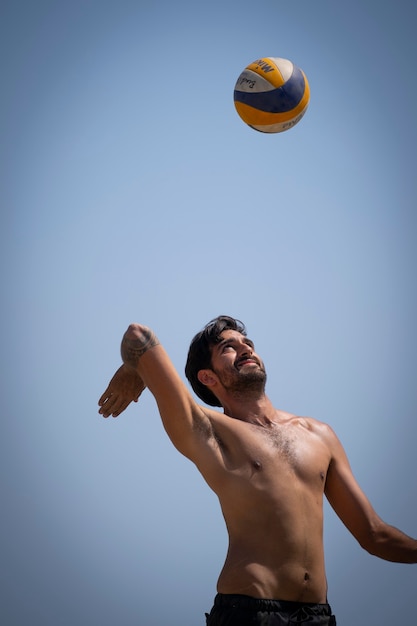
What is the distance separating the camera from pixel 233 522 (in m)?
4.89

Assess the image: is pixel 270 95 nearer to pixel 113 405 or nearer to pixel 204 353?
pixel 204 353

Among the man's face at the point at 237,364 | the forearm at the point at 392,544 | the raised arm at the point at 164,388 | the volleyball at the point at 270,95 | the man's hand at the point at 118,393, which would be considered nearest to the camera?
the raised arm at the point at 164,388

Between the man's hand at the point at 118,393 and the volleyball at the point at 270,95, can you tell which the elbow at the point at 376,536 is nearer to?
the man's hand at the point at 118,393

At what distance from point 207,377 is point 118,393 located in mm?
851

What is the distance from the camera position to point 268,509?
486 centimetres

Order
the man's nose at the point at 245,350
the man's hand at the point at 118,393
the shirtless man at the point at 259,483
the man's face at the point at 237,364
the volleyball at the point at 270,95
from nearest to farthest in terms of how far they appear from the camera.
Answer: the shirtless man at the point at 259,483
the man's hand at the point at 118,393
the man's face at the point at 237,364
the man's nose at the point at 245,350
the volleyball at the point at 270,95

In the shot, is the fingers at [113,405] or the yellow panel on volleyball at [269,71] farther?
the yellow panel on volleyball at [269,71]

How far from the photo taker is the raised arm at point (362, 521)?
5496 mm

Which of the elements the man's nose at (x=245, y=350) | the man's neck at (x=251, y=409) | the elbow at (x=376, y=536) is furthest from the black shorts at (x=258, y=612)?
the man's nose at (x=245, y=350)

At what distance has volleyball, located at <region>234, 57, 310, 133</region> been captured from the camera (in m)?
6.58

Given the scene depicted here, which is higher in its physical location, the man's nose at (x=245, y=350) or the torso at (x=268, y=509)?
the man's nose at (x=245, y=350)

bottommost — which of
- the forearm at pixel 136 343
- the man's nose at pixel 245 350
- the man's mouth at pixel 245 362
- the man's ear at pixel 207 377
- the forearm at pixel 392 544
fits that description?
the forearm at pixel 392 544

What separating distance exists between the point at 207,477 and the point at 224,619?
0.86 metres

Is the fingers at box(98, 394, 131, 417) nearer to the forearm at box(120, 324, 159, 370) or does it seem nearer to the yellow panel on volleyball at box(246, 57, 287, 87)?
the forearm at box(120, 324, 159, 370)
